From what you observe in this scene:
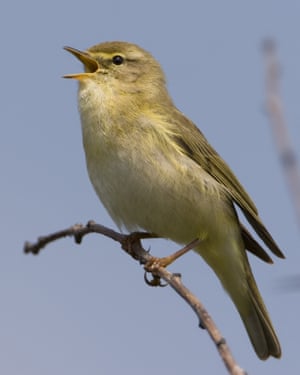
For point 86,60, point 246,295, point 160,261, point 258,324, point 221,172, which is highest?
point 86,60

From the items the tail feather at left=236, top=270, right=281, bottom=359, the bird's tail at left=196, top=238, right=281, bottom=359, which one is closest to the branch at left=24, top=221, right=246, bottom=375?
the bird's tail at left=196, top=238, right=281, bottom=359

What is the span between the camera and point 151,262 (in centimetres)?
389

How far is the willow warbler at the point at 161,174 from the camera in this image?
13.5 ft

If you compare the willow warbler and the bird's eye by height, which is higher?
the bird's eye

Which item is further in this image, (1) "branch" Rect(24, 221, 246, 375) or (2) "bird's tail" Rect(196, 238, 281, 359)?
(2) "bird's tail" Rect(196, 238, 281, 359)

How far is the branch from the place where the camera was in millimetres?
1621

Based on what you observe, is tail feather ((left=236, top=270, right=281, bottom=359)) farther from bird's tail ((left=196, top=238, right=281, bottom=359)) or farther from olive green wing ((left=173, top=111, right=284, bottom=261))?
olive green wing ((left=173, top=111, right=284, bottom=261))

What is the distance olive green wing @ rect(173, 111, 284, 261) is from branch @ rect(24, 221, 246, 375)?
→ 48cm

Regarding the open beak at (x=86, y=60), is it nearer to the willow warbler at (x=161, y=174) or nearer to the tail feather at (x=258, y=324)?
the willow warbler at (x=161, y=174)

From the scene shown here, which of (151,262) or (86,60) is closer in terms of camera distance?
(151,262)

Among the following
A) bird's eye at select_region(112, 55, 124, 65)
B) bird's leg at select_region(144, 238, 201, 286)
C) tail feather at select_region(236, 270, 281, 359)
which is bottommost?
tail feather at select_region(236, 270, 281, 359)

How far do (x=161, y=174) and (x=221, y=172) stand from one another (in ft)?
2.33

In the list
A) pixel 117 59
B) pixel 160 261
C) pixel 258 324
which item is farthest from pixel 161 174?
pixel 258 324

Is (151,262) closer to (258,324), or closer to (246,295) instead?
(246,295)
